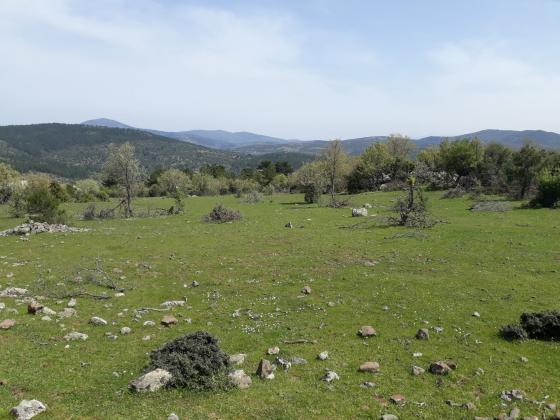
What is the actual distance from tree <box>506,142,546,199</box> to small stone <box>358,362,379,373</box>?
4781 centimetres

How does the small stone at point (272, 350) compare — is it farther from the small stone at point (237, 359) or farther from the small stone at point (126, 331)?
the small stone at point (126, 331)

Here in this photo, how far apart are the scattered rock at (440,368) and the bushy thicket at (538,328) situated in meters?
3.18

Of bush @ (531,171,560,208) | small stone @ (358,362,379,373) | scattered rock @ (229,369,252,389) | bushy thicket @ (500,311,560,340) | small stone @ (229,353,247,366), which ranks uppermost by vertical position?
bush @ (531,171,560,208)

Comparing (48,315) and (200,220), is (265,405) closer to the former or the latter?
(48,315)

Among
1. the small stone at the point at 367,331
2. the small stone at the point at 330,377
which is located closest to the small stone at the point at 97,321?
the small stone at the point at 330,377

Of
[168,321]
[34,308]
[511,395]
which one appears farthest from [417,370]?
[34,308]

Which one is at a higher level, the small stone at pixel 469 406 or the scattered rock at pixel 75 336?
the small stone at pixel 469 406

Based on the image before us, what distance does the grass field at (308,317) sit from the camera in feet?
28.8

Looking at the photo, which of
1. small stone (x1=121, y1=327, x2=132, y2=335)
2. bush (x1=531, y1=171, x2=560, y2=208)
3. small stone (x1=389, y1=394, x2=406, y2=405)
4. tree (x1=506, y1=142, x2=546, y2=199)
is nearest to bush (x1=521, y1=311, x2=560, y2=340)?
small stone (x1=389, y1=394, x2=406, y2=405)

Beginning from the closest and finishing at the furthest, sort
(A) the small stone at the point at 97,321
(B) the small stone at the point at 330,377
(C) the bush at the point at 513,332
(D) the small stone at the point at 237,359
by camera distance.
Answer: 1. (B) the small stone at the point at 330,377
2. (D) the small stone at the point at 237,359
3. (C) the bush at the point at 513,332
4. (A) the small stone at the point at 97,321

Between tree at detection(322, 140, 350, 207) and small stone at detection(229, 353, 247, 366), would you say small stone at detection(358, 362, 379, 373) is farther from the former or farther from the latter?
tree at detection(322, 140, 350, 207)

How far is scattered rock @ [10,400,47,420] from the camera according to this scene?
25.6ft

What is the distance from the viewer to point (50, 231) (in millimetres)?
32250

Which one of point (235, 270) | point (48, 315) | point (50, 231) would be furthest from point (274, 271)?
point (50, 231)
